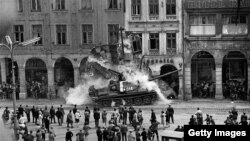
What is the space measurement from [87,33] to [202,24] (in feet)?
39.3

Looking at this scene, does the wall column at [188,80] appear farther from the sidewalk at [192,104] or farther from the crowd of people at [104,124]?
the crowd of people at [104,124]

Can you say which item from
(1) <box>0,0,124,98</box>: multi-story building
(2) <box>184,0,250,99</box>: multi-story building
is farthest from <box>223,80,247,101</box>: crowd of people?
(1) <box>0,0,124,98</box>: multi-story building

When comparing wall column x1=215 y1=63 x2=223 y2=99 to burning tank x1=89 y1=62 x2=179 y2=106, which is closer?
burning tank x1=89 y1=62 x2=179 y2=106

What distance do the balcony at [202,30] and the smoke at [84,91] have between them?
10298mm

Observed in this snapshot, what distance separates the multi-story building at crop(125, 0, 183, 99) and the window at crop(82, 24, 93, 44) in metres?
3.93

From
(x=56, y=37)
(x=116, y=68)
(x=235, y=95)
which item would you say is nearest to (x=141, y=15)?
(x=116, y=68)

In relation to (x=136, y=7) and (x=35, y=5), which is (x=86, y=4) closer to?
(x=136, y=7)

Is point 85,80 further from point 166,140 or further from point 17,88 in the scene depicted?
point 166,140

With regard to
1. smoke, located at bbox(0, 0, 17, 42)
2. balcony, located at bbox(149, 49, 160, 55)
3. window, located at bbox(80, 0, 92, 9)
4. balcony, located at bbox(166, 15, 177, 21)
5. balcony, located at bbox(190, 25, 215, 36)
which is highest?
window, located at bbox(80, 0, 92, 9)

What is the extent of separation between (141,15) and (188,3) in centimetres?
488

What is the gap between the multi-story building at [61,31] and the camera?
1650 inches

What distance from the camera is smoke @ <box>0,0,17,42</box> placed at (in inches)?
97.0

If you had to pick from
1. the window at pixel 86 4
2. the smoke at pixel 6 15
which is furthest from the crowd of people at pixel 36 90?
the smoke at pixel 6 15

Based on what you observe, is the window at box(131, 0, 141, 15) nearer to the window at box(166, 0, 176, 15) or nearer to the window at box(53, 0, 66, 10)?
the window at box(166, 0, 176, 15)
